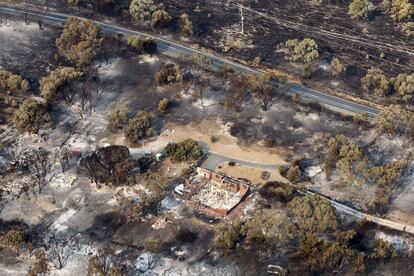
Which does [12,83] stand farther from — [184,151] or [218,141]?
[218,141]

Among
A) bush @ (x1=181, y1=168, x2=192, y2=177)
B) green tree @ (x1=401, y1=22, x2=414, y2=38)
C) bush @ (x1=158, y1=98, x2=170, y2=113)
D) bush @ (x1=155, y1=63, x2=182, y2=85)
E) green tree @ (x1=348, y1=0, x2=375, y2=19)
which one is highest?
green tree @ (x1=348, y1=0, x2=375, y2=19)

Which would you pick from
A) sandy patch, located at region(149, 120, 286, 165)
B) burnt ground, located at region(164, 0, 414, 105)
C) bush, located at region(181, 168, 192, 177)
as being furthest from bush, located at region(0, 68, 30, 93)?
burnt ground, located at region(164, 0, 414, 105)

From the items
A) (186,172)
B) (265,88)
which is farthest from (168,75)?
(186,172)

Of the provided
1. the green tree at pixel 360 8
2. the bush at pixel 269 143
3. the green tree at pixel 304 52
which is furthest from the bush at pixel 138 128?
the green tree at pixel 360 8

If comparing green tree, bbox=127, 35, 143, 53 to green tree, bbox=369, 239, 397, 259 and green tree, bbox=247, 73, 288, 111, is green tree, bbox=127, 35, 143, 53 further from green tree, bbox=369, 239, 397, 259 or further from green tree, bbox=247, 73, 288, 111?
green tree, bbox=369, 239, 397, 259

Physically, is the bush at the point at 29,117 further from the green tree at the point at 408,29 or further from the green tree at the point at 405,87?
the green tree at the point at 408,29
